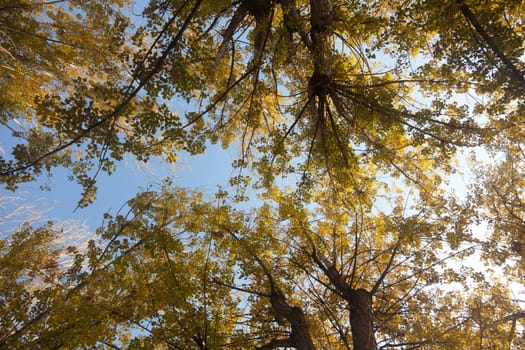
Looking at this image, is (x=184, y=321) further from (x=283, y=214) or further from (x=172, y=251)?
(x=283, y=214)

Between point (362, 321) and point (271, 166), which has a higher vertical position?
point (271, 166)

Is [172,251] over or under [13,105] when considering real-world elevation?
under

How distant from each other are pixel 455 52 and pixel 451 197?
133 inches

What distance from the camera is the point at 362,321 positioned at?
14.5 feet

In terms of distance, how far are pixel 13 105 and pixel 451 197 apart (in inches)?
327

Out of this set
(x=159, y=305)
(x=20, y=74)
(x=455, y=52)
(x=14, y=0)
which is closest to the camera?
(x=455, y=52)

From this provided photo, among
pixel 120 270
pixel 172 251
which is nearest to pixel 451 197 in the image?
Result: pixel 172 251

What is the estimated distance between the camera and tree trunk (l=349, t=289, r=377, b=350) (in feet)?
13.8

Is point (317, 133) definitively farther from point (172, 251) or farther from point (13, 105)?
point (13, 105)

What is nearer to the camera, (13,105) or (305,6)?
(13,105)

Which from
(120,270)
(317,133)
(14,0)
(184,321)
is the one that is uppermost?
(14,0)

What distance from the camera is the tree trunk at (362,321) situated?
4.22 metres

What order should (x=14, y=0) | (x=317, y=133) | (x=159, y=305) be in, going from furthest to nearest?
(x=317, y=133) → (x=14, y=0) → (x=159, y=305)

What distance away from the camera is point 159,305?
4570 millimetres
